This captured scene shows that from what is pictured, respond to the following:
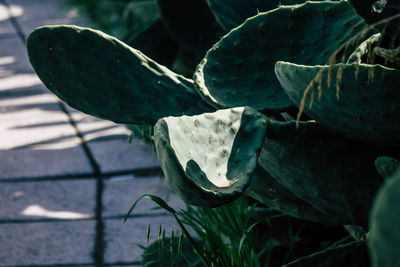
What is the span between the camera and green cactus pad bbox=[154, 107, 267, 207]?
96 cm

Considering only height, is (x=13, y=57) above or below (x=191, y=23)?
below

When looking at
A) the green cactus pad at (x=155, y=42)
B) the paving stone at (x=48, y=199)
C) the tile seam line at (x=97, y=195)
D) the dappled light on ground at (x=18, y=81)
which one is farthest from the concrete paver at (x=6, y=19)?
the paving stone at (x=48, y=199)

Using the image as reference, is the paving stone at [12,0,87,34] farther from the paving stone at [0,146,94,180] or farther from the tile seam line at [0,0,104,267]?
the paving stone at [0,146,94,180]

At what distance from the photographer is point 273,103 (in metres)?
1.38

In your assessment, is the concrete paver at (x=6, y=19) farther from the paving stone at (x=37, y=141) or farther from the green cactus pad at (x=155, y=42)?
the green cactus pad at (x=155, y=42)

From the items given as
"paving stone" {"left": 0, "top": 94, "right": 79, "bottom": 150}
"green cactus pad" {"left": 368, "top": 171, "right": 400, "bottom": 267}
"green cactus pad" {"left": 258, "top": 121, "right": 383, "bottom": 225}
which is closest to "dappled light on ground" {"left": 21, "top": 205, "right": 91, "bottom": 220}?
"paving stone" {"left": 0, "top": 94, "right": 79, "bottom": 150}

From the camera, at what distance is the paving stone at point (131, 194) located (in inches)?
85.5

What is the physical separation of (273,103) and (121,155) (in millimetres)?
1367

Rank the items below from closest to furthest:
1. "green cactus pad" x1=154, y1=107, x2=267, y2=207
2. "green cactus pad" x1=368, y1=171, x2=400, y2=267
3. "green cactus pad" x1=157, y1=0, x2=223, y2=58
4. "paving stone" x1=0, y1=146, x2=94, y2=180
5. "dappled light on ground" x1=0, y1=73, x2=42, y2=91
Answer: "green cactus pad" x1=368, y1=171, x2=400, y2=267 < "green cactus pad" x1=154, y1=107, x2=267, y2=207 < "paving stone" x1=0, y1=146, x2=94, y2=180 < "green cactus pad" x1=157, y1=0, x2=223, y2=58 < "dappled light on ground" x1=0, y1=73, x2=42, y2=91

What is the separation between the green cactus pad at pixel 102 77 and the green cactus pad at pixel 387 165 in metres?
0.46

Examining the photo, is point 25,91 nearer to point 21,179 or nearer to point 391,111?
point 21,179

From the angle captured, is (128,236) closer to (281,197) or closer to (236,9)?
(281,197)

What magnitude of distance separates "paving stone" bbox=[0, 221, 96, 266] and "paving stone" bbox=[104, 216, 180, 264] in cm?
5

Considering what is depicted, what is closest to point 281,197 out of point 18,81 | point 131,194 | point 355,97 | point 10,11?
point 355,97
